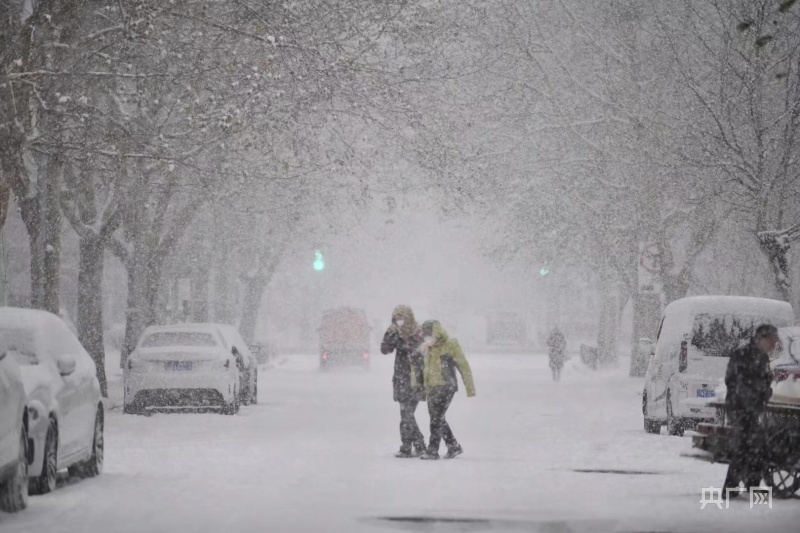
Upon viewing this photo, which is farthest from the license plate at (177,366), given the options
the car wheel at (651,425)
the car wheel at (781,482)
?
the car wheel at (781,482)

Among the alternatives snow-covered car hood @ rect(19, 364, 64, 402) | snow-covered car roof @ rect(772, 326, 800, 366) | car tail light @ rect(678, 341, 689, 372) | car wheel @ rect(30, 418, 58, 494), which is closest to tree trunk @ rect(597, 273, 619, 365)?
car tail light @ rect(678, 341, 689, 372)

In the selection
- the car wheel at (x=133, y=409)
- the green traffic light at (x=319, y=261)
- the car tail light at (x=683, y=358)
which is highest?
the green traffic light at (x=319, y=261)

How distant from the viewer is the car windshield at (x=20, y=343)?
1352cm

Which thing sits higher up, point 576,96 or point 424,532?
point 576,96

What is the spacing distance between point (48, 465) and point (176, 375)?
12014 millimetres

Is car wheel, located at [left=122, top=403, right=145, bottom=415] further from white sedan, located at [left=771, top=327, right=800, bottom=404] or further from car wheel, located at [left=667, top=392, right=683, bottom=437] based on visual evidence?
white sedan, located at [left=771, top=327, right=800, bottom=404]

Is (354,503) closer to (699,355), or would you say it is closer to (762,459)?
(762,459)

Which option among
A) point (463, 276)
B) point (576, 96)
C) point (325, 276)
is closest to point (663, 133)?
point (576, 96)

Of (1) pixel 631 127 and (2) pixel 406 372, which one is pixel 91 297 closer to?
(1) pixel 631 127

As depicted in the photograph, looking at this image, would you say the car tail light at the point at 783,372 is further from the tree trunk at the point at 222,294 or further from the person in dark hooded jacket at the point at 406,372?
the tree trunk at the point at 222,294

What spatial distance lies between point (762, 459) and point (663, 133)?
2094 centimetres

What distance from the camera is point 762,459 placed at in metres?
12.0

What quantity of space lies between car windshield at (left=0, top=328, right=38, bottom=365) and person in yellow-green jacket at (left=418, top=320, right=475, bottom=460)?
16.1 feet

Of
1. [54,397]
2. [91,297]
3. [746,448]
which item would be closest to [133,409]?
[91,297]
